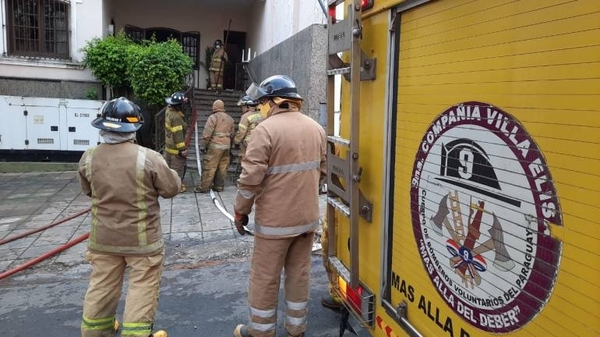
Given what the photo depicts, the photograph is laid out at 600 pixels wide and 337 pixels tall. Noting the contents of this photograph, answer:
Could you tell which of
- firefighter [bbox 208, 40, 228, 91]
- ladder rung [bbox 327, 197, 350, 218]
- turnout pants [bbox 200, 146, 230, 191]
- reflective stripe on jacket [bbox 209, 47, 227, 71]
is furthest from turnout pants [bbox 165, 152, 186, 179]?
reflective stripe on jacket [bbox 209, 47, 227, 71]

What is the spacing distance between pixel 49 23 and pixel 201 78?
19.7 ft

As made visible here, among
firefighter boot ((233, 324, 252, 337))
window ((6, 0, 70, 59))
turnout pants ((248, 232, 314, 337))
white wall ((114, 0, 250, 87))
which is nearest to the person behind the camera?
turnout pants ((248, 232, 314, 337))

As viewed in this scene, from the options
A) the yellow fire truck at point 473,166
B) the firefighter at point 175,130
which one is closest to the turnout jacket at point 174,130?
the firefighter at point 175,130

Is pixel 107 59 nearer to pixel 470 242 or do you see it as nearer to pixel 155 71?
pixel 155 71

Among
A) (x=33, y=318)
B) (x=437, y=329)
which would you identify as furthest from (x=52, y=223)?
(x=437, y=329)

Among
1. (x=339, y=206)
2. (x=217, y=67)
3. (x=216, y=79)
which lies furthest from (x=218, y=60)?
(x=339, y=206)

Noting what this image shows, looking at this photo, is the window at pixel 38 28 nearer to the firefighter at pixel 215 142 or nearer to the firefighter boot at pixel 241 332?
the firefighter at pixel 215 142

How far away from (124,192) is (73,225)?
4092 millimetres

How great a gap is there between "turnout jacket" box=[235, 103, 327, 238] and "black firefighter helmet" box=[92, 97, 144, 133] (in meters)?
0.83

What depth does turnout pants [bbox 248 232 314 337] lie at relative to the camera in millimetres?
3215

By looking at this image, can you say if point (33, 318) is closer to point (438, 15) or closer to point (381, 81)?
point (381, 81)

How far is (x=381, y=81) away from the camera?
229 cm

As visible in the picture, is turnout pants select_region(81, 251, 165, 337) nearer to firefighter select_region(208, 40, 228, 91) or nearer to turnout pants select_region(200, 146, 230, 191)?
turnout pants select_region(200, 146, 230, 191)

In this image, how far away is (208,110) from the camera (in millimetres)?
13414
